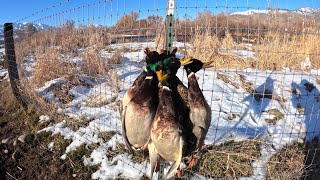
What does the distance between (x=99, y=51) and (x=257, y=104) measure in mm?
3285

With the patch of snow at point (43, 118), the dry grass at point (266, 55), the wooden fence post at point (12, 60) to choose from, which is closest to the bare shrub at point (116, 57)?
the dry grass at point (266, 55)

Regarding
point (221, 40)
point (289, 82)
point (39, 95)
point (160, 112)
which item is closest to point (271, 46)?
point (289, 82)

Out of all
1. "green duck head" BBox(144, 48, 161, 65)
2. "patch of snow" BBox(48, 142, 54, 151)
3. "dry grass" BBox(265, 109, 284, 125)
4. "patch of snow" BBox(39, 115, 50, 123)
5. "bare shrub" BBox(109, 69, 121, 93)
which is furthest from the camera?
"bare shrub" BBox(109, 69, 121, 93)

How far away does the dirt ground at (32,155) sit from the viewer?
354 centimetres

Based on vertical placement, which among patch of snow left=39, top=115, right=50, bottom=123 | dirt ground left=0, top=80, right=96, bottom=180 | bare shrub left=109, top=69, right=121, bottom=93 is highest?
bare shrub left=109, top=69, right=121, bottom=93

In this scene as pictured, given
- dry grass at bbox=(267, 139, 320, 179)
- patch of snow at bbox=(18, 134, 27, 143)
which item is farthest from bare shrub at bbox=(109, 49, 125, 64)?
dry grass at bbox=(267, 139, 320, 179)

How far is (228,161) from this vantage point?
3303mm

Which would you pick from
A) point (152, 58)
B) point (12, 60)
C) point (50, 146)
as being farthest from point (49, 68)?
point (152, 58)

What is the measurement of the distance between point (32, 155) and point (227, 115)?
2.74m

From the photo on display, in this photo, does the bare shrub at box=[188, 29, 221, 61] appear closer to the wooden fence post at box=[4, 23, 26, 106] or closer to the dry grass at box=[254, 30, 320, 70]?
the dry grass at box=[254, 30, 320, 70]

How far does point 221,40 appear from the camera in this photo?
7.66 meters

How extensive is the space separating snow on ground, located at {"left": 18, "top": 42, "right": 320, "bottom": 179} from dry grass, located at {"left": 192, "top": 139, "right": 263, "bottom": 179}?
113mm

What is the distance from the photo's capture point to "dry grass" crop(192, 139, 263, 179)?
128 inches

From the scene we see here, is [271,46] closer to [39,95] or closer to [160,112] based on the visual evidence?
[39,95]
